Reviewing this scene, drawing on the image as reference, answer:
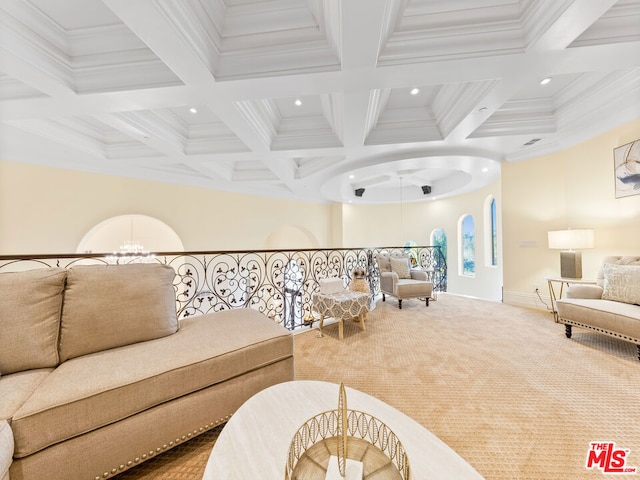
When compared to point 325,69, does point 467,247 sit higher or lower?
lower

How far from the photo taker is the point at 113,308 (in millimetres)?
1530

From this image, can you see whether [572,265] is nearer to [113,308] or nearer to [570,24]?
[570,24]

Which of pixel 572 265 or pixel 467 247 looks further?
pixel 467 247

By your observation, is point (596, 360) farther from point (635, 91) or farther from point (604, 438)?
point (635, 91)

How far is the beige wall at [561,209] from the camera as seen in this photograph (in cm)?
331

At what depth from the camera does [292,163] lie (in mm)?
5316

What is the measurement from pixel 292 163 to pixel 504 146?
4.06 m

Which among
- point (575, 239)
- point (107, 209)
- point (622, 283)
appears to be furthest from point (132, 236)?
point (622, 283)

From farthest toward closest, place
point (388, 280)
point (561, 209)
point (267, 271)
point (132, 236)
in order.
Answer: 1. point (132, 236)
2. point (267, 271)
3. point (388, 280)
4. point (561, 209)

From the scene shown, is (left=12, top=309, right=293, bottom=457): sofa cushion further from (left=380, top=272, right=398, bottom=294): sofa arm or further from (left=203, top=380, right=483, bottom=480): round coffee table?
(left=380, top=272, right=398, bottom=294): sofa arm

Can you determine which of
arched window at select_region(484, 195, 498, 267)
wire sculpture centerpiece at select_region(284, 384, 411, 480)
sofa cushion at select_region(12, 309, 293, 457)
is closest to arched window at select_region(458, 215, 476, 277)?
arched window at select_region(484, 195, 498, 267)

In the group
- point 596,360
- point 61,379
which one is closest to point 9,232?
point 61,379

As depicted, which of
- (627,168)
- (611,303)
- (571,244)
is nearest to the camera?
(611,303)

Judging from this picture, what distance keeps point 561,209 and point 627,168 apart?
98 centimetres
